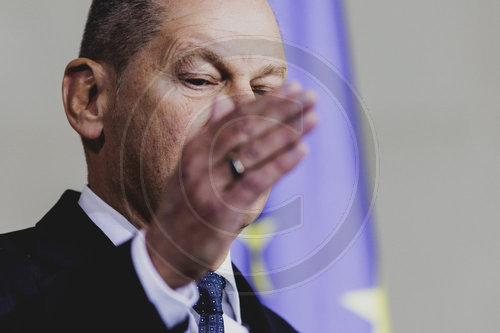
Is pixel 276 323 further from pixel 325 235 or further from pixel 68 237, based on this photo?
pixel 325 235

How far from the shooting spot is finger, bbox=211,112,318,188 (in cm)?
58

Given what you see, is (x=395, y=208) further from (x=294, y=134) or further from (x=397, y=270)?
(x=294, y=134)

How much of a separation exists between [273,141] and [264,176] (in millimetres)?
33

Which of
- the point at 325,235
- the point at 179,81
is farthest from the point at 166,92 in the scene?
the point at 325,235

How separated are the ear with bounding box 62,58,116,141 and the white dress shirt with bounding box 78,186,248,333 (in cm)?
11

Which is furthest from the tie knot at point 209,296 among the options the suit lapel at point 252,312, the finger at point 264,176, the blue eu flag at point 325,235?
the blue eu flag at point 325,235

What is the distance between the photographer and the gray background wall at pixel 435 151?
6.72 ft

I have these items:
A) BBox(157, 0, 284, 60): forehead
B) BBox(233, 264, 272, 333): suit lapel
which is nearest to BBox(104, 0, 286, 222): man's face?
BBox(157, 0, 284, 60): forehead

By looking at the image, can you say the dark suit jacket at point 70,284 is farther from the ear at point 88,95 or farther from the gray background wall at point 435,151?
the gray background wall at point 435,151

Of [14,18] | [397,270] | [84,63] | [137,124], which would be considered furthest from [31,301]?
[397,270]

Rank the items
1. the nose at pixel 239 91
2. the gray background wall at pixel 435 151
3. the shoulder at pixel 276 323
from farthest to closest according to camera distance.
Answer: the gray background wall at pixel 435 151
the shoulder at pixel 276 323
the nose at pixel 239 91

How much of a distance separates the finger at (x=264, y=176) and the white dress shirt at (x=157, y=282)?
140 millimetres

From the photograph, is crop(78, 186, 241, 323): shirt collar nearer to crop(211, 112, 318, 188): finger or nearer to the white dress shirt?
the white dress shirt

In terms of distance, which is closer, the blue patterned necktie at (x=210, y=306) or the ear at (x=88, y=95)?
the blue patterned necktie at (x=210, y=306)
